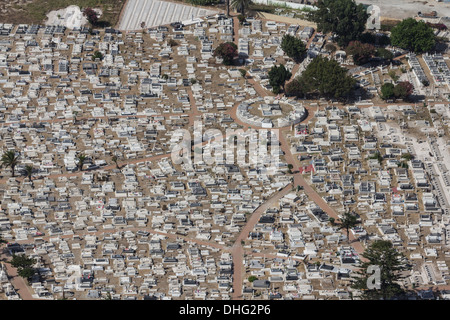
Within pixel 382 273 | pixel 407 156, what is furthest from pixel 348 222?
pixel 407 156

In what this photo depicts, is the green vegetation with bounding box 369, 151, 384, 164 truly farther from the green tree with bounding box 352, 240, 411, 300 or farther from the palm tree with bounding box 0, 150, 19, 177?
the palm tree with bounding box 0, 150, 19, 177

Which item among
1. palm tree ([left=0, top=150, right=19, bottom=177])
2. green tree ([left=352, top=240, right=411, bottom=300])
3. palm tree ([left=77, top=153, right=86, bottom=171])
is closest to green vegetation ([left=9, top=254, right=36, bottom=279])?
palm tree ([left=0, top=150, right=19, bottom=177])

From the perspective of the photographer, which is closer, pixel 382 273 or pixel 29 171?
pixel 382 273

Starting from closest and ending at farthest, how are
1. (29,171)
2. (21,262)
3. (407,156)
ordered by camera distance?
(21,262) → (29,171) → (407,156)

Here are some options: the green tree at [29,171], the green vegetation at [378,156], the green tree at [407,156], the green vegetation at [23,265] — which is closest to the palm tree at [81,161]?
the green tree at [29,171]

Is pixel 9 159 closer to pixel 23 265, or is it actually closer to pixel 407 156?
pixel 23 265

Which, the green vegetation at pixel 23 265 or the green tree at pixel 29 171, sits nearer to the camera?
the green vegetation at pixel 23 265

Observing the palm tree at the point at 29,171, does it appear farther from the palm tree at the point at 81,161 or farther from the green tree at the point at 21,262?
the green tree at the point at 21,262

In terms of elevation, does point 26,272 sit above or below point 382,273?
below

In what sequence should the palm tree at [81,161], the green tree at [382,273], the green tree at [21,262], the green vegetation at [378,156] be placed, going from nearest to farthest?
the green tree at [382,273], the green tree at [21,262], the green vegetation at [378,156], the palm tree at [81,161]
